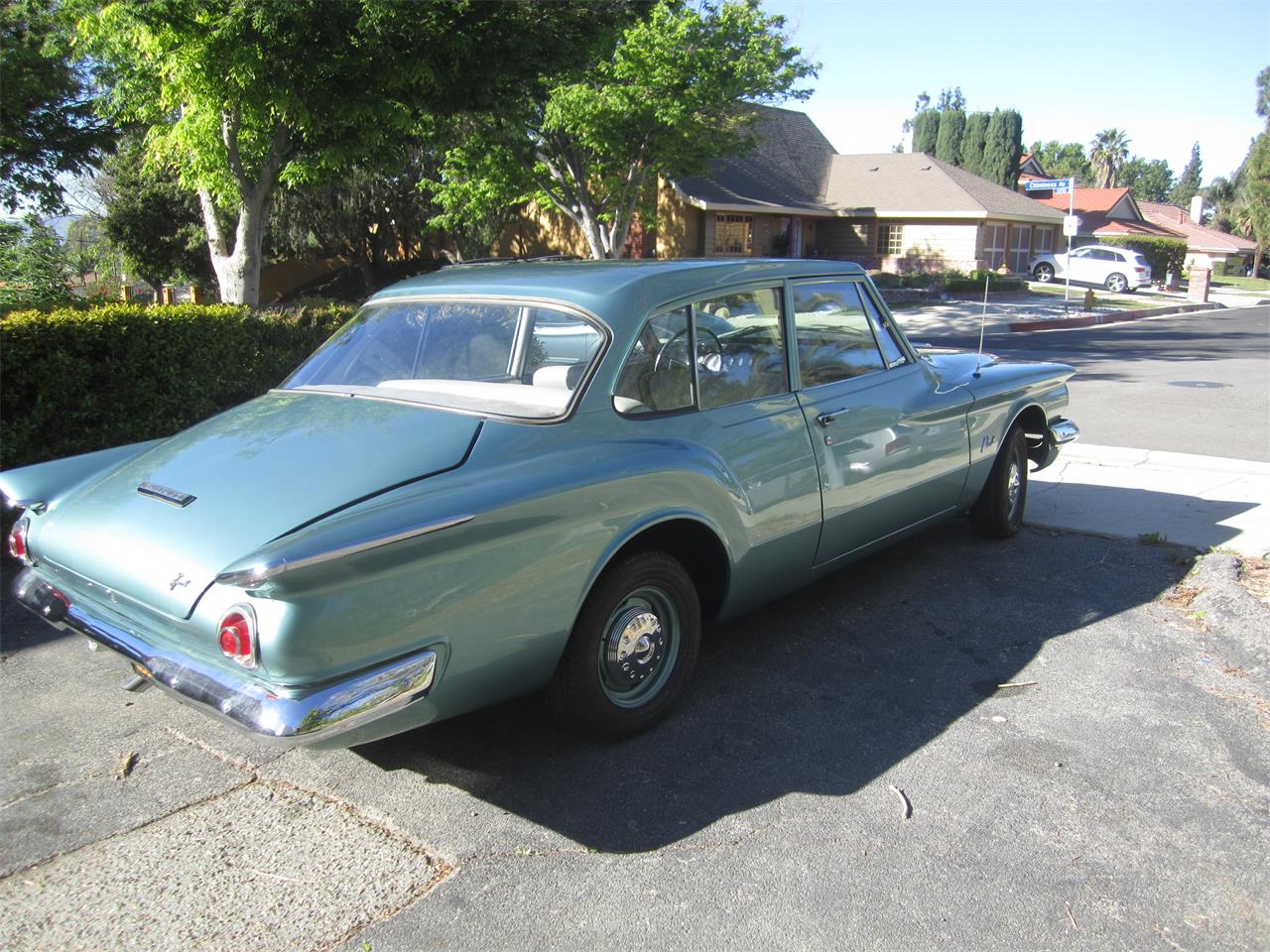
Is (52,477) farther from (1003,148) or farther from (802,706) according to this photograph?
(1003,148)

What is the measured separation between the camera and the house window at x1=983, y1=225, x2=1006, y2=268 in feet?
116

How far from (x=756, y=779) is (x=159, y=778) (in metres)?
2.01

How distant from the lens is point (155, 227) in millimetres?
28656

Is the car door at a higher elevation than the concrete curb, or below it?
higher

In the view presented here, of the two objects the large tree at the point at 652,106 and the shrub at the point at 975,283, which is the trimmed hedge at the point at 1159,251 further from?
the large tree at the point at 652,106

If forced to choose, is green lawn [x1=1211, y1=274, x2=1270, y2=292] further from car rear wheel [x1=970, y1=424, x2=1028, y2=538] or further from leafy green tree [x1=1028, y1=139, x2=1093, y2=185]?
leafy green tree [x1=1028, y1=139, x2=1093, y2=185]

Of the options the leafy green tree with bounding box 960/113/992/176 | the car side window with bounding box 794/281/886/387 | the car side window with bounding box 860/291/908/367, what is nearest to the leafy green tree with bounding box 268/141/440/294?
the car side window with bounding box 860/291/908/367

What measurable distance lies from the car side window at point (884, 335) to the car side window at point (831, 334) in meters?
0.04

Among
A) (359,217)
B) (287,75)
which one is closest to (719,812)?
(287,75)

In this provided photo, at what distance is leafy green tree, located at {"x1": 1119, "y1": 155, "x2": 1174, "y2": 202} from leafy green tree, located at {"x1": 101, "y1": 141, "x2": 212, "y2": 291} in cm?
10872

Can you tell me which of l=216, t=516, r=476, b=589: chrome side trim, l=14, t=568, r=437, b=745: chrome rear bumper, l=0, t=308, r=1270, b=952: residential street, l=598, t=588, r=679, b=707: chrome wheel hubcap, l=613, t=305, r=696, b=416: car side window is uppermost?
l=613, t=305, r=696, b=416: car side window

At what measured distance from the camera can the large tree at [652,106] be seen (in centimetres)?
1736

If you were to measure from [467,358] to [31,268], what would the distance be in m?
6.48

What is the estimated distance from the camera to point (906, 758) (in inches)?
136
